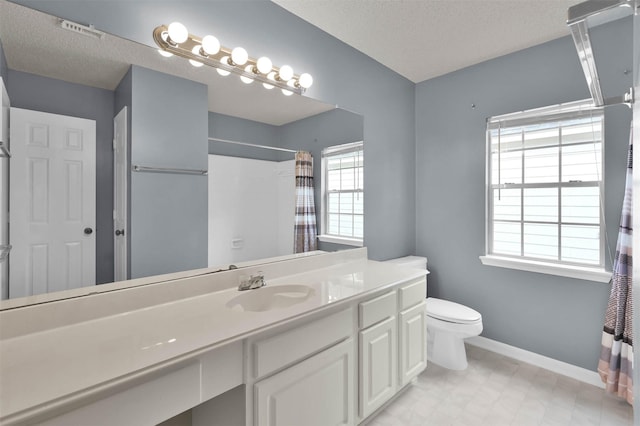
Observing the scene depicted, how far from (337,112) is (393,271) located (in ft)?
4.05

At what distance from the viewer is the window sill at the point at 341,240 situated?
216 cm

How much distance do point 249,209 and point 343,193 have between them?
814 millimetres

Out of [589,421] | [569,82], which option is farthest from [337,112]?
[589,421]

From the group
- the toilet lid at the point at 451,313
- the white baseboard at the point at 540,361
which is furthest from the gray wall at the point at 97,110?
the white baseboard at the point at 540,361

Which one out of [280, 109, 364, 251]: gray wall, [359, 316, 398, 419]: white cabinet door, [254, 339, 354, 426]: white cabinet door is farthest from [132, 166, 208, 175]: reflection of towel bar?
[359, 316, 398, 419]: white cabinet door

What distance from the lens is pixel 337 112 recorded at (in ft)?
7.32

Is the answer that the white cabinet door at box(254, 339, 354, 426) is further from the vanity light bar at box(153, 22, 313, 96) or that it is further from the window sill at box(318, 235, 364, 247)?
the vanity light bar at box(153, 22, 313, 96)

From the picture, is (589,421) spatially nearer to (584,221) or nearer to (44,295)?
(584,221)

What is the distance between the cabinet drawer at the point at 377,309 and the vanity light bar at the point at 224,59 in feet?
4.54

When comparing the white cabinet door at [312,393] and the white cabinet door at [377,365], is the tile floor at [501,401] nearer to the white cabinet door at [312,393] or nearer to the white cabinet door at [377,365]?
the white cabinet door at [377,365]

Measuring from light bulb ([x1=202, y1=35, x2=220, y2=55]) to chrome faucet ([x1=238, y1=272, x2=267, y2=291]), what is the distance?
1.16 meters

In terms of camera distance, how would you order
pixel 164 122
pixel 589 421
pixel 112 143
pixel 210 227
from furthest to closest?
pixel 589 421, pixel 210 227, pixel 164 122, pixel 112 143

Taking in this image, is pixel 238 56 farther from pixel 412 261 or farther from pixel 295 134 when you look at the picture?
pixel 412 261

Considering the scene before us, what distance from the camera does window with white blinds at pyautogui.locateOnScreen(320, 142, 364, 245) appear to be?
84.7 inches
